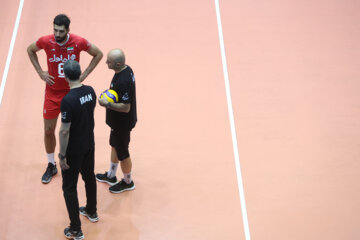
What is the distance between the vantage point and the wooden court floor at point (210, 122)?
597 centimetres

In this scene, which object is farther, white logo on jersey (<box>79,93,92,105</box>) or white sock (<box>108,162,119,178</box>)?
white sock (<box>108,162,119,178</box>)

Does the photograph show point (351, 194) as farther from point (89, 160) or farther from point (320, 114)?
point (89, 160)

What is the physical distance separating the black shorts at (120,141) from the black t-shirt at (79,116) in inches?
20.9

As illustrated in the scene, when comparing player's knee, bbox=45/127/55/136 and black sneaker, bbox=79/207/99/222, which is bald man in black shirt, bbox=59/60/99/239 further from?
player's knee, bbox=45/127/55/136

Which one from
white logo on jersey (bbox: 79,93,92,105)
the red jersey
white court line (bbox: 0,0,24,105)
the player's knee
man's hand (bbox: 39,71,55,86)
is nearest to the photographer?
white logo on jersey (bbox: 79,93,92,105)

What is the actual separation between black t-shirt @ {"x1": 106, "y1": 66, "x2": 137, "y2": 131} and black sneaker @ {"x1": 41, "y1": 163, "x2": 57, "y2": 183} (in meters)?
1.24

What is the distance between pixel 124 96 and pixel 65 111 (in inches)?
31.4

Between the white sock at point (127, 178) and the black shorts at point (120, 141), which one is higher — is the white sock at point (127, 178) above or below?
below

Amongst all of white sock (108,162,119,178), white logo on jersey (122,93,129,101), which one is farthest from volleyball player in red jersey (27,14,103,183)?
white sock (108,162,119,178)

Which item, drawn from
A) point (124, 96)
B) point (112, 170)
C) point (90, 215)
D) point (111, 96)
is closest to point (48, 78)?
point (111, 96)

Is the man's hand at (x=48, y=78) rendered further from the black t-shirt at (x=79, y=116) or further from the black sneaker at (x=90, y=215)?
the black sneaker at (x=90, y=215)

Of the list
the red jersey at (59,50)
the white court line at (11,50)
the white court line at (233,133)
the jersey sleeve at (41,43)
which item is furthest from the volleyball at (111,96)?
the white court line at (11,50)

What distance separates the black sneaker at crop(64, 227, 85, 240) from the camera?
5618mm

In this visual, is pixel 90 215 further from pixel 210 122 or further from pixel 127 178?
pixel 210 122
